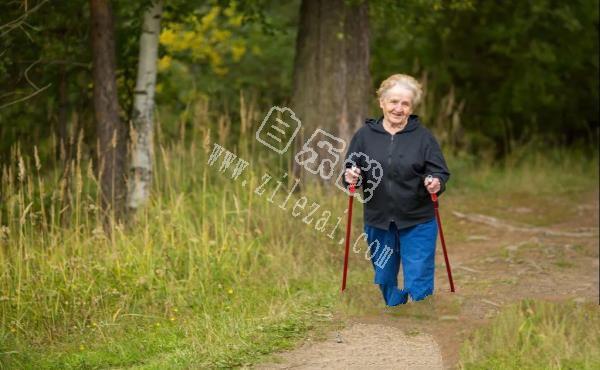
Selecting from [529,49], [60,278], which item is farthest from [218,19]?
[60,278]

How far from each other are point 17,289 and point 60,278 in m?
0.36

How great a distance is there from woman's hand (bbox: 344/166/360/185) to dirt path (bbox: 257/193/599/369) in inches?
42.8

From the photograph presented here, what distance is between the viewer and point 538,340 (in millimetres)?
6164

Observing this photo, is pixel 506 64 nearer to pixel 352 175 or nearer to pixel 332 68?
pixel 332 68

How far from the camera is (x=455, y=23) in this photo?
1481 centimetres

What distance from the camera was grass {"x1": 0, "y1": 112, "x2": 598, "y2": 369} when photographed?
652 cm

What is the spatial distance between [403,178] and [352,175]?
36 centimetres

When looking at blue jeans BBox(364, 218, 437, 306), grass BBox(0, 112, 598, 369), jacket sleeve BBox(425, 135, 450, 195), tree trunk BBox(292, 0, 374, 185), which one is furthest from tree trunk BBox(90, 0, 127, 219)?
jacket sleeve BBox(425, 135, 450, 195)

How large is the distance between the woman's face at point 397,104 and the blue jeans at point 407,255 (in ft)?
2.32

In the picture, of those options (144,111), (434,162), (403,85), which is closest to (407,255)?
(434,162)

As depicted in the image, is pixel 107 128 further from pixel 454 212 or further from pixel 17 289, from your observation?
pixel 454 212

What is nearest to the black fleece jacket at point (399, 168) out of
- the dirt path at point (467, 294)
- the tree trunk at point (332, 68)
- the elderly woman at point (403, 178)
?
the elderly woman at point (403, 178)

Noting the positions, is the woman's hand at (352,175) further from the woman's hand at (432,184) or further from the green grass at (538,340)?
the green grass at (538,340)

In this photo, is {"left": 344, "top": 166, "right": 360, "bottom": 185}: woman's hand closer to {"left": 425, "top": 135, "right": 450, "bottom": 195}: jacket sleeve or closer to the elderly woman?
the elderly woman
